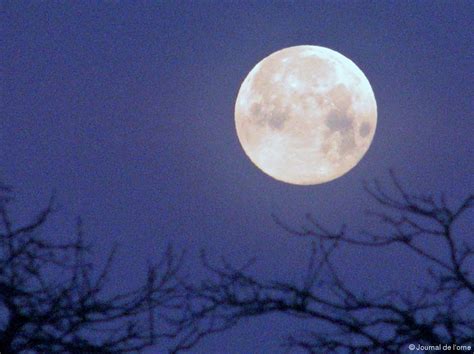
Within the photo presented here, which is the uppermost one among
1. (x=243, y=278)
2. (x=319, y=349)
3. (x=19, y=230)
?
(x=19, y=230)

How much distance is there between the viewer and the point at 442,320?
6324 millimetres

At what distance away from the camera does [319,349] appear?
6.50 meters

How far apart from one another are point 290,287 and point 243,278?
384 millimetres

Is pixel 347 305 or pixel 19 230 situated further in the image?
pixel 19 230

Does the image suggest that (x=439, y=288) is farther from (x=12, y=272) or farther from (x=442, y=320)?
(x=12, y=272)

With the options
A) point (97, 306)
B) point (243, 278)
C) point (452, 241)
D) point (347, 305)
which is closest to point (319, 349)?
point (347, 305)

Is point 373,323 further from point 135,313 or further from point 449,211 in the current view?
point 135,313

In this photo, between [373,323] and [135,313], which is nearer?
[373,323]

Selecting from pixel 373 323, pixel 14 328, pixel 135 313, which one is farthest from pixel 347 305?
pixel 14 328

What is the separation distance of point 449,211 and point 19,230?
3.54 meters

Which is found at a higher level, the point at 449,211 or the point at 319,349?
the point at 449,211

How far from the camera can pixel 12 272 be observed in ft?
22.7

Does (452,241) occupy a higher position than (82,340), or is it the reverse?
(452,241)

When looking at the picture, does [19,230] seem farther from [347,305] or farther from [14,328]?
[347,305]
